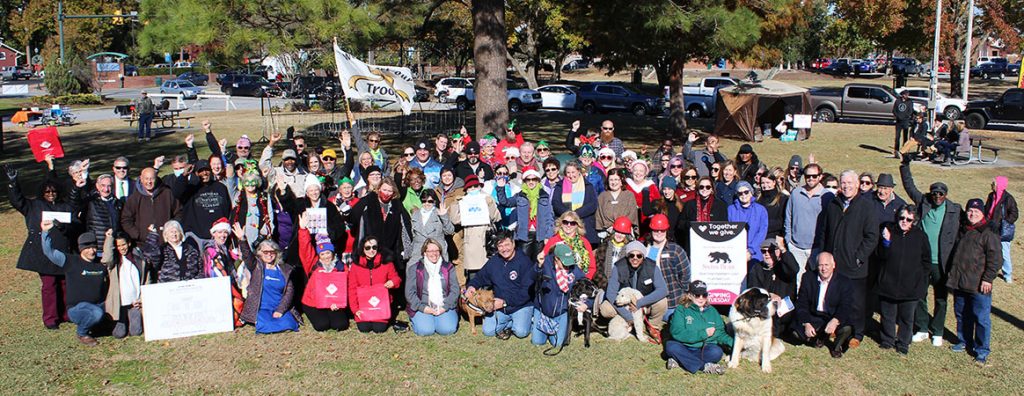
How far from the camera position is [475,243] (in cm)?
901

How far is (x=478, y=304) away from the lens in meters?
8.05

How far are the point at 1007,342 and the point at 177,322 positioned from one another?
312 inches

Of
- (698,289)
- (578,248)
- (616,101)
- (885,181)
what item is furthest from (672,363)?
(616,101)

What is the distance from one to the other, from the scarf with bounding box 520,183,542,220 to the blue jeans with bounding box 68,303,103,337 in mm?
4445

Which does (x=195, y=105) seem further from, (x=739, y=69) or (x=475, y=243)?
(x=739, y=69)

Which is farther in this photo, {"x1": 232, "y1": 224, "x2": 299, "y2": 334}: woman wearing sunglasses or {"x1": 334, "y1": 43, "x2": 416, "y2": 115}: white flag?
{"x1": 334, "y1": 43, "x2": 416, "y2": 115}: white flag

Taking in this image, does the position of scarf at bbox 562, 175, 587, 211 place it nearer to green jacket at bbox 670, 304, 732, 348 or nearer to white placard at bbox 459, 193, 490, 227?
white placard at bbox 459, 193, 490, 227

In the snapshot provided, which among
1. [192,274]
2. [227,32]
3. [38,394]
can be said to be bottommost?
[38,394]

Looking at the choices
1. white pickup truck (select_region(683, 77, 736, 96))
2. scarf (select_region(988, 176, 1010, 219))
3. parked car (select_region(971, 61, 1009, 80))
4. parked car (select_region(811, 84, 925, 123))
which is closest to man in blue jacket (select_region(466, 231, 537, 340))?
scarf (select_region(988, 176, 1010, 219))

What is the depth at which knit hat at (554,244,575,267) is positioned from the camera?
7797 mm

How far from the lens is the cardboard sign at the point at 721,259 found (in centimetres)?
855

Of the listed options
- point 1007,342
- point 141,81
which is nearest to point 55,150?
point 1007,342

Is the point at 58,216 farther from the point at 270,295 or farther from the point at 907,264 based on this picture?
the point at 907,264

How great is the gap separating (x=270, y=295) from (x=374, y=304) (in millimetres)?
1017
